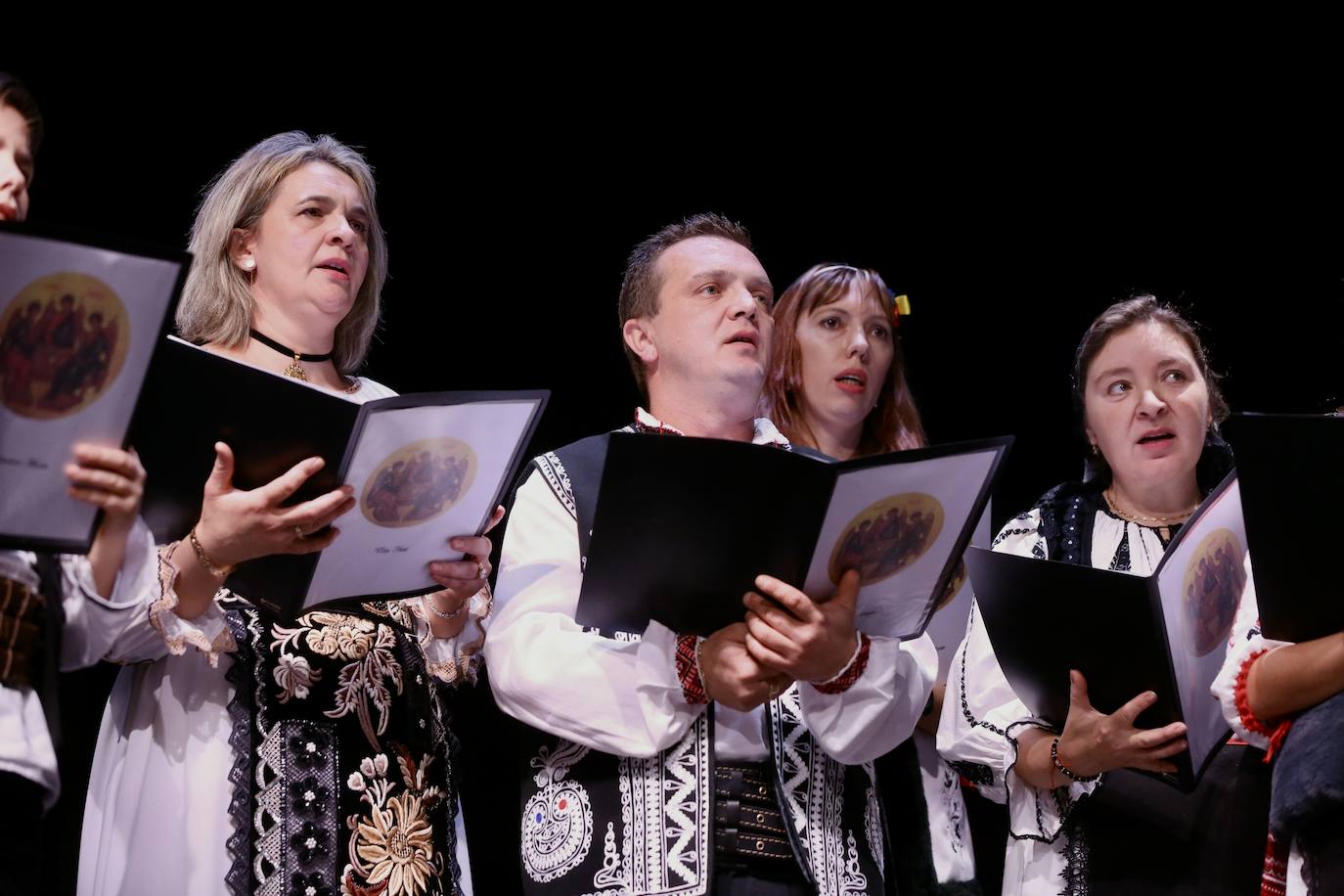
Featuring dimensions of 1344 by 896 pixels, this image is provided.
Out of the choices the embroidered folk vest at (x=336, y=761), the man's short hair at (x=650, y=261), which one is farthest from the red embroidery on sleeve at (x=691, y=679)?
the man's short hair at (x=650, y=261)

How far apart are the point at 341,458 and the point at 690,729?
2.41 ft

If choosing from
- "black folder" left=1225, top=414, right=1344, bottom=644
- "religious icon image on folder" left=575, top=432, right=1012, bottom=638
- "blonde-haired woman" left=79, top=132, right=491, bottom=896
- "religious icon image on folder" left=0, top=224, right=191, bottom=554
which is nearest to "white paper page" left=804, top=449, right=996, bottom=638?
"religious icon image on folder" left=575, top=432, right=1012, bottom=638

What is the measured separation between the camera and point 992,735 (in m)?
2.57

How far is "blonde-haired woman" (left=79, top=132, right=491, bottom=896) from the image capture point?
1.91 metres

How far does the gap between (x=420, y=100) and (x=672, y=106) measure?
76 centimetres

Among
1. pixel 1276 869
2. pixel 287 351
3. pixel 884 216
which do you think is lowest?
pixel 1276 869

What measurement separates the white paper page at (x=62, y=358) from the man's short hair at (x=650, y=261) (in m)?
1.37

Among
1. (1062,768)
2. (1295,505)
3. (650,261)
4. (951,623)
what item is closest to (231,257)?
(650,261)

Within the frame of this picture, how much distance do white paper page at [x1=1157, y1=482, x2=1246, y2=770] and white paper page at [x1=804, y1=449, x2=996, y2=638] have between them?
33 cm

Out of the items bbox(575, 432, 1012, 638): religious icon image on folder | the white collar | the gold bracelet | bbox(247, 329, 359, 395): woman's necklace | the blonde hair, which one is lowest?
the gold bracelet

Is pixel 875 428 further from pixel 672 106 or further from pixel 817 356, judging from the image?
pixel 672 106

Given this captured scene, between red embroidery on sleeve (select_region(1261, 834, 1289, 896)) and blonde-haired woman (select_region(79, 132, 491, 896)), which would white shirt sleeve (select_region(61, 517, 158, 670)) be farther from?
red embroidery on sleeve (select_region(1261, 834, 1289, 896))

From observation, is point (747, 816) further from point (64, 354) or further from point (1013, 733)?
point (64, 354)

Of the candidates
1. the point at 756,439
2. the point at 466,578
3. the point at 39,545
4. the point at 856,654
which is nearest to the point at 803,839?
the point at 856,654
